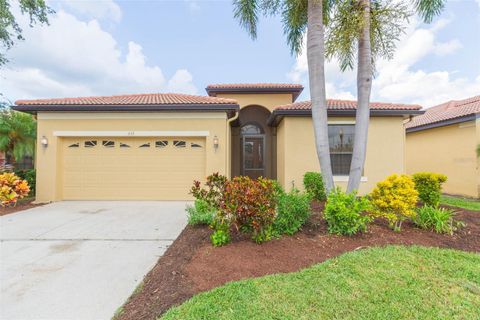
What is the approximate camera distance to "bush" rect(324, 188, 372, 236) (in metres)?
4.24

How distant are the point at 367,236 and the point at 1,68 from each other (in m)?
15.8

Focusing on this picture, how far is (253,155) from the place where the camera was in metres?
13.0

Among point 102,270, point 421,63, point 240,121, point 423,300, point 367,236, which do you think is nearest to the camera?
point 423,300

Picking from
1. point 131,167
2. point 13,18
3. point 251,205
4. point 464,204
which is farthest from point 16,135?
point 464,204

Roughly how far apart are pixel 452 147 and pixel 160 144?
545 inches

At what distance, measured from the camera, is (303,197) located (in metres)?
4.70

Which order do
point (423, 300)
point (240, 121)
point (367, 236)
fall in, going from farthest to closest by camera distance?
point (240, 121)
point (367, 236)
point (423, 300)

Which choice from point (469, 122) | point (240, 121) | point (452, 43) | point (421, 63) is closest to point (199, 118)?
point (240, 121)

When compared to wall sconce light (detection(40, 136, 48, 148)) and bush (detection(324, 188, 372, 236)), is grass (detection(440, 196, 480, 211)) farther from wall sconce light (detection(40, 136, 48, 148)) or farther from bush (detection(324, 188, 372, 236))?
wall sconce light (detection(40, 136, 48, 148))

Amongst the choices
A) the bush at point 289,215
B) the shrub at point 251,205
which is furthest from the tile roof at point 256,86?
the shrub at point 251,205

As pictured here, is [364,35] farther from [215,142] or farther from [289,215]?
[215,142]

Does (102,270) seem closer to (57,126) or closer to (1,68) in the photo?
(57,126)

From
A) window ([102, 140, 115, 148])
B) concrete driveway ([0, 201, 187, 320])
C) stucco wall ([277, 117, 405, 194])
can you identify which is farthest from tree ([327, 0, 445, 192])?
window ([102, 140, 115, 148])

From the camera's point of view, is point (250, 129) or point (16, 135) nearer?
point (16, 135)
